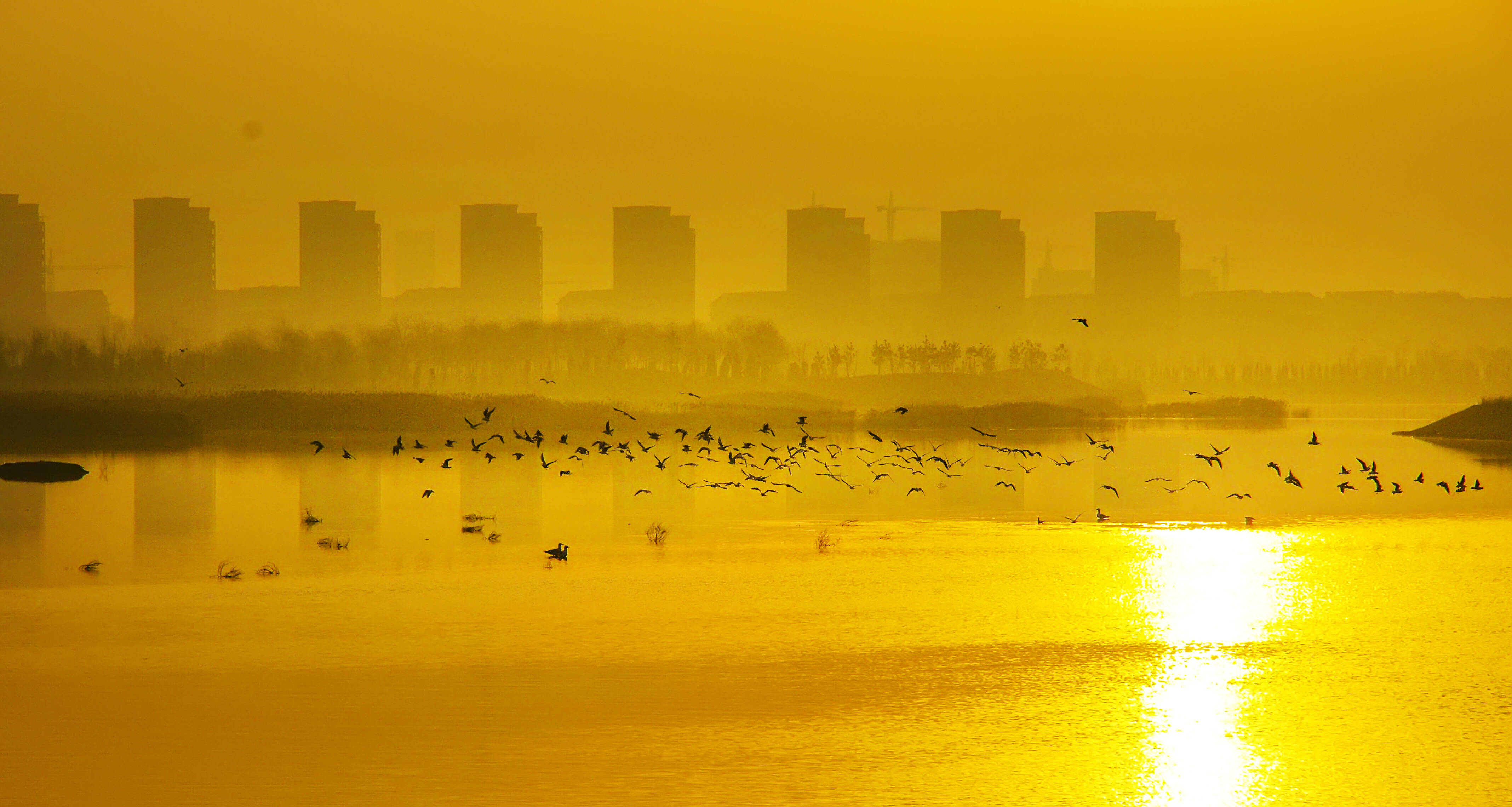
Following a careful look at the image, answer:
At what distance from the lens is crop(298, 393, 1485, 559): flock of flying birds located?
53.2 m

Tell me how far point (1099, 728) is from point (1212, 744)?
1435 mm

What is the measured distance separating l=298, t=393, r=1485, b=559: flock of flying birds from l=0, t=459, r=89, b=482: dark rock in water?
10840mm

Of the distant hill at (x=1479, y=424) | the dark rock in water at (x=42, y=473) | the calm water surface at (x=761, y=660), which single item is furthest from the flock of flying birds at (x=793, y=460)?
the dark rock in water at (x=42, y=473)

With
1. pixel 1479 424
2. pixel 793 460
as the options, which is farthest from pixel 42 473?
pixel 1479 424

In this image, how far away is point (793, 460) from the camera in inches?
2921

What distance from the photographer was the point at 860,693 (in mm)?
19250

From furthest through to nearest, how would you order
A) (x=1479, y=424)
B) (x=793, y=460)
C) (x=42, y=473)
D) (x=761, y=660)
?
1. (x=1479, y=424)
2. (x=793, y=460)
3. (x=42, y=473)
4. (x=761, y=660)

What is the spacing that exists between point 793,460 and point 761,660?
52906 mm

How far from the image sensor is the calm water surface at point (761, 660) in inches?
606

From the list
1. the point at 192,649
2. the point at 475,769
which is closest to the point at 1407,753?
the point at 475,769

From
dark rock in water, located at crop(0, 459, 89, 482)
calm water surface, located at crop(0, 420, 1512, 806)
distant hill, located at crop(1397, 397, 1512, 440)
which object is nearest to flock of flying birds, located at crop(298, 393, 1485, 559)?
calm water surface, located at crop(0, 420, 1512, 806)

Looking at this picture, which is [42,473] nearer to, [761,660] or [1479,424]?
[761,660]

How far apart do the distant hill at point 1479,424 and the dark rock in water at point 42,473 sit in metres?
84.7

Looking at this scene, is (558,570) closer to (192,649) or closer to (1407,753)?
(192,649)
